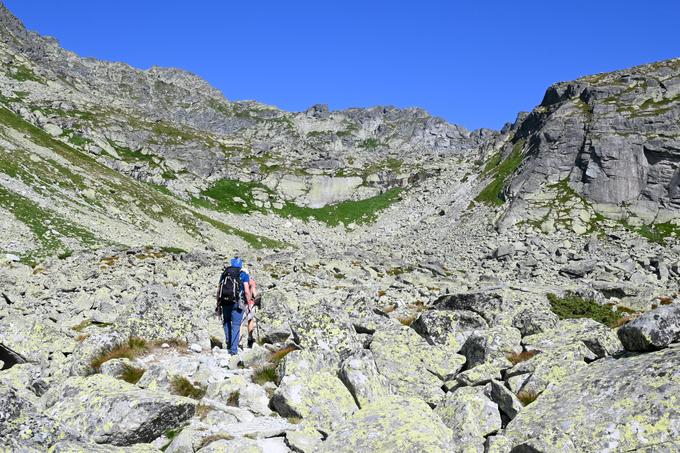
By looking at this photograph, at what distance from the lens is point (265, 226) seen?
9631 centimetres

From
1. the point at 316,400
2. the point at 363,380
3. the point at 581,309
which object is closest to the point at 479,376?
the point at 363,380

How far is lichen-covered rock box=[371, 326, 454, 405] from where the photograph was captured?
1119cm

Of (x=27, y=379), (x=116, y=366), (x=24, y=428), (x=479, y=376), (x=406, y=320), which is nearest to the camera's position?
(x=24, y=428)

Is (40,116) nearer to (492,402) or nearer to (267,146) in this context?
(267,146)

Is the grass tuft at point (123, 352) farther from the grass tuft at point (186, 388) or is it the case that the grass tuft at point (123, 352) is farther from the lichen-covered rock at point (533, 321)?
the lichen-covered rock at point (533, 321)

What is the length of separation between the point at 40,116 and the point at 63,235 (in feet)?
255

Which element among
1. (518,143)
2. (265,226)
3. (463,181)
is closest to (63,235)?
(265,226)

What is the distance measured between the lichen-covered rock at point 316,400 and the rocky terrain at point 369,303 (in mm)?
41

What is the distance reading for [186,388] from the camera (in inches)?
435

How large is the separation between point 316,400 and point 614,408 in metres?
5.16

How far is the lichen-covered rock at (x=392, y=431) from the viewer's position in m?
7.41

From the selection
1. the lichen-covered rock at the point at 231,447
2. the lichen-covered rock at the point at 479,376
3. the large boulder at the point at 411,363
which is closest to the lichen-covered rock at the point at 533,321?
the large boulder at the point at 411,363

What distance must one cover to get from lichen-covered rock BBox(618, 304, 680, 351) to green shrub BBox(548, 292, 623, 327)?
9.54 metres

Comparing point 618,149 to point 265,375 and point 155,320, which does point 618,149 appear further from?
point 265,375
